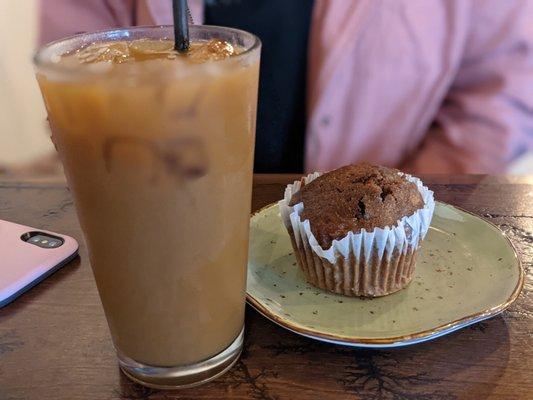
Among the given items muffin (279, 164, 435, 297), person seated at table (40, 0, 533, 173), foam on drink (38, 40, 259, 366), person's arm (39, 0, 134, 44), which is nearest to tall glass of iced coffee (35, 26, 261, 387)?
foam on drink (38, 40, 259, 366)

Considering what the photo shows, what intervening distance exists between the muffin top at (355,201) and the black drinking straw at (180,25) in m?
0.30

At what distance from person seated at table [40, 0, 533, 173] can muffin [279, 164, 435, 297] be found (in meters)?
0.59

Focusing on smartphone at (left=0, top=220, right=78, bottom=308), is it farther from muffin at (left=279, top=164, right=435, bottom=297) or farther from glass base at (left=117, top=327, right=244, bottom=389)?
muffin at (left=279, top=164, right=435, bottom=297)

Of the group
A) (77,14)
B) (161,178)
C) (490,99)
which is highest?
(161,178)

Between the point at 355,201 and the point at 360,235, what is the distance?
0.15 feet

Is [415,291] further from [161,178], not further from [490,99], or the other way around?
[490,99]

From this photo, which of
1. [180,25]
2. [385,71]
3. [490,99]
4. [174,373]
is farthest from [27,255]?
[490,99]

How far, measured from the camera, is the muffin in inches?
27.6

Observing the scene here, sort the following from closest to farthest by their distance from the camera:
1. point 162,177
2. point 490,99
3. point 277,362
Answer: point 162,177 < point 277,362 < point 490,99

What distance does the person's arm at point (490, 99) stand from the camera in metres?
1.27

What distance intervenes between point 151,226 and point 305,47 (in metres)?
0.95

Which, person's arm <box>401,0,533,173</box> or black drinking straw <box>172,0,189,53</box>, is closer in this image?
black drinking straw <box>172,0,189,53</box>

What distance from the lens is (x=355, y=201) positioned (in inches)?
28.1

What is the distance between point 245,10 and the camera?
52.1 inches
